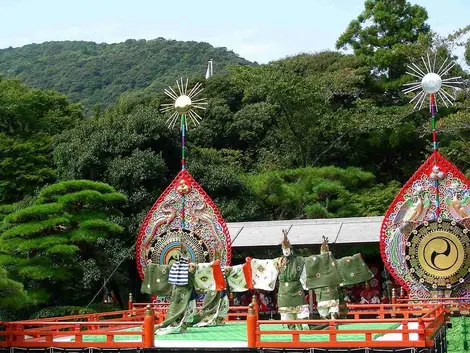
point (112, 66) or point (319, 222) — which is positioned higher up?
point (112, 66)

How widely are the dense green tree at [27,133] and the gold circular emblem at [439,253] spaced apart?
14.8 meters

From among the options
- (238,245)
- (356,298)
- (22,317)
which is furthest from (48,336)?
(356,298)

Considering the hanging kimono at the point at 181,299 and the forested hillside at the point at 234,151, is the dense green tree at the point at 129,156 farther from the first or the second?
the hanging kimono at the point at 181,299

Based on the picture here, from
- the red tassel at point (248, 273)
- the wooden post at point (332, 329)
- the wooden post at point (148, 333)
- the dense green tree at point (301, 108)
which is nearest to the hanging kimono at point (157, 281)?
the red tassel at point (248, 273)

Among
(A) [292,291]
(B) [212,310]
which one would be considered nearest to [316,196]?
(B) [212,310]

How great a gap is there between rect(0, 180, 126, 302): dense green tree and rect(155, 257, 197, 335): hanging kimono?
4.32 metres

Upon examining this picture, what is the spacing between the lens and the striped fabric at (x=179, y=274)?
578 inches

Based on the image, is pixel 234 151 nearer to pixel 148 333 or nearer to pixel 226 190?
pixel 226 190

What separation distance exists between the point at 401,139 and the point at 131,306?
1759cm

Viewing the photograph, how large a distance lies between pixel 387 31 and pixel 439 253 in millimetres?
21851

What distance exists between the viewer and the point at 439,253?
16.6 metres

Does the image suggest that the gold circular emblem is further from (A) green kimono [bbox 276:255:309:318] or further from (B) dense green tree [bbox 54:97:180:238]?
(B) dense green tree [bbox 54:97:180:238]

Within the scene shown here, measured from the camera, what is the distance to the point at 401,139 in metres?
32.0

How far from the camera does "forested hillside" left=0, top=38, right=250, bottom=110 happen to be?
→ 54.6m
